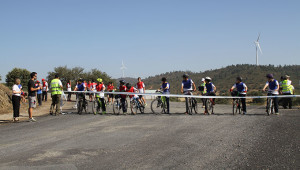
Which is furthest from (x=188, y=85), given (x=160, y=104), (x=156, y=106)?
(x=156, y=106)

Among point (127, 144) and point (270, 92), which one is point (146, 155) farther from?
point (270, 92)

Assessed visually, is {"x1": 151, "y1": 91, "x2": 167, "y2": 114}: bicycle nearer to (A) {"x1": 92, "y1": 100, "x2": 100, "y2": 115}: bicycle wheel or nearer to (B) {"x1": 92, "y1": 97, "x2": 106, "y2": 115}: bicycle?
(B) {"x1": 92, "y1": 97, "x2": 106, "y2": 115}: bicycle

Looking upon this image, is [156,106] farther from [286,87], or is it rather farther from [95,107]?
[286,87]

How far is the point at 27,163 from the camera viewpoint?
6578 mm

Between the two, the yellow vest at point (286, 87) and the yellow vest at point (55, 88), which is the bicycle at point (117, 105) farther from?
the yellow vest at point (286, 87)

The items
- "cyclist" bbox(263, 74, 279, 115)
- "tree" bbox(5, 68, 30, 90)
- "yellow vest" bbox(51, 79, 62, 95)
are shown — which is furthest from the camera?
"tree" bbox(5, 68, 30, 90)

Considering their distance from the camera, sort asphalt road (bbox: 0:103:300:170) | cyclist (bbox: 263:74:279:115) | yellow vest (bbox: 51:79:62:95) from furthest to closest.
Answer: yellow vest (bbox: 51:79:62:95), cyclist (bbox: 263:74:279:115), asphalt road (bbox: 0:103:300:170)

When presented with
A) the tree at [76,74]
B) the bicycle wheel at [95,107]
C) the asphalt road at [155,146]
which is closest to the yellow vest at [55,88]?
the bicycle wheel at [95,107]

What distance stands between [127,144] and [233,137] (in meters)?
3.16

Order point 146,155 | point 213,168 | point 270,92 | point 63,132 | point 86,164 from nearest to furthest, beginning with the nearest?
Answer: point 213,168 → point 86,164 → point 146,155 → point 63,132 → point 270,92

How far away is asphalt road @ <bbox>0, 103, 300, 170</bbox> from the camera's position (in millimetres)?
6445

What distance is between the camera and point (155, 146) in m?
7.98

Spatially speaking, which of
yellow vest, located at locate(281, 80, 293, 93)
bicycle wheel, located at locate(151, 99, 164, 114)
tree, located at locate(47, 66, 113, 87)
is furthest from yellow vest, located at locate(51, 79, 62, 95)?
tree, located at locate(47, 66, 113, 87)

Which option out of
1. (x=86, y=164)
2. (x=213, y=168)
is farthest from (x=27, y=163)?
(x=213, y=168)
